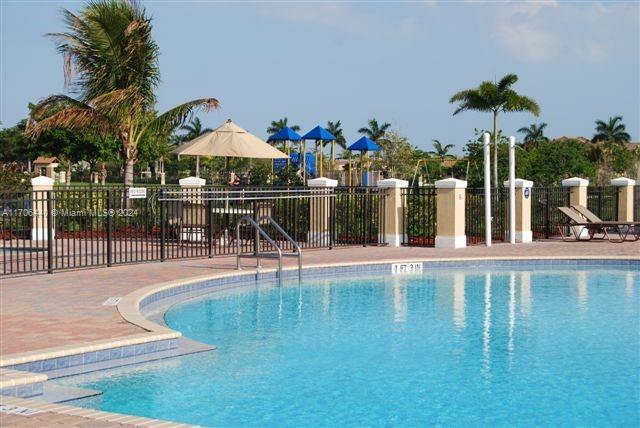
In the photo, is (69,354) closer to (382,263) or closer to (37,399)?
(37,399)

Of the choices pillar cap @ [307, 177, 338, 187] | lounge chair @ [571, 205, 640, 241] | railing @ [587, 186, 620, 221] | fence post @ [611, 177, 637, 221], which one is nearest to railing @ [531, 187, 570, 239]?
lounge chair @ [571, 205, 640, 241]

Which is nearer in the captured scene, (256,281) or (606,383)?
(606,383)

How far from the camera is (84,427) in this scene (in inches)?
209

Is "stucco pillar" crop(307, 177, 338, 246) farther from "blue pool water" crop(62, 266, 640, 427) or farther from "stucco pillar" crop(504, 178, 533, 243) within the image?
"blue pool water" crop(62, 266, 640, 427)

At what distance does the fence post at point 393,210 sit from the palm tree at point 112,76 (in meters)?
7.67

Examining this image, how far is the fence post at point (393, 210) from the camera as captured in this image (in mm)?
19984

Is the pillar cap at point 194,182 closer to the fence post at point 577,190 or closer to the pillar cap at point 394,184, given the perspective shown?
the pillar cap at point 394,184

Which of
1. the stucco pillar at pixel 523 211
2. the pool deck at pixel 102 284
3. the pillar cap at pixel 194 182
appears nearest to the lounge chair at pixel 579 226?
the pool deck at pixel 102 284

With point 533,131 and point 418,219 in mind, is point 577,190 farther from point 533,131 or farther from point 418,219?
point 533,131

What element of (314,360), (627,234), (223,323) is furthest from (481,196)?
(314,360)

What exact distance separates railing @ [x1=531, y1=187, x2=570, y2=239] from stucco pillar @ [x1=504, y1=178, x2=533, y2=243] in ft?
4.27

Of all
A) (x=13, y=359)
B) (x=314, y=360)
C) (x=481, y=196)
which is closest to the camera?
(x=13, y=359)

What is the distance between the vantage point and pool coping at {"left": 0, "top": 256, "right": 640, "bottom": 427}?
5805mm

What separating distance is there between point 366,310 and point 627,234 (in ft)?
44.4
